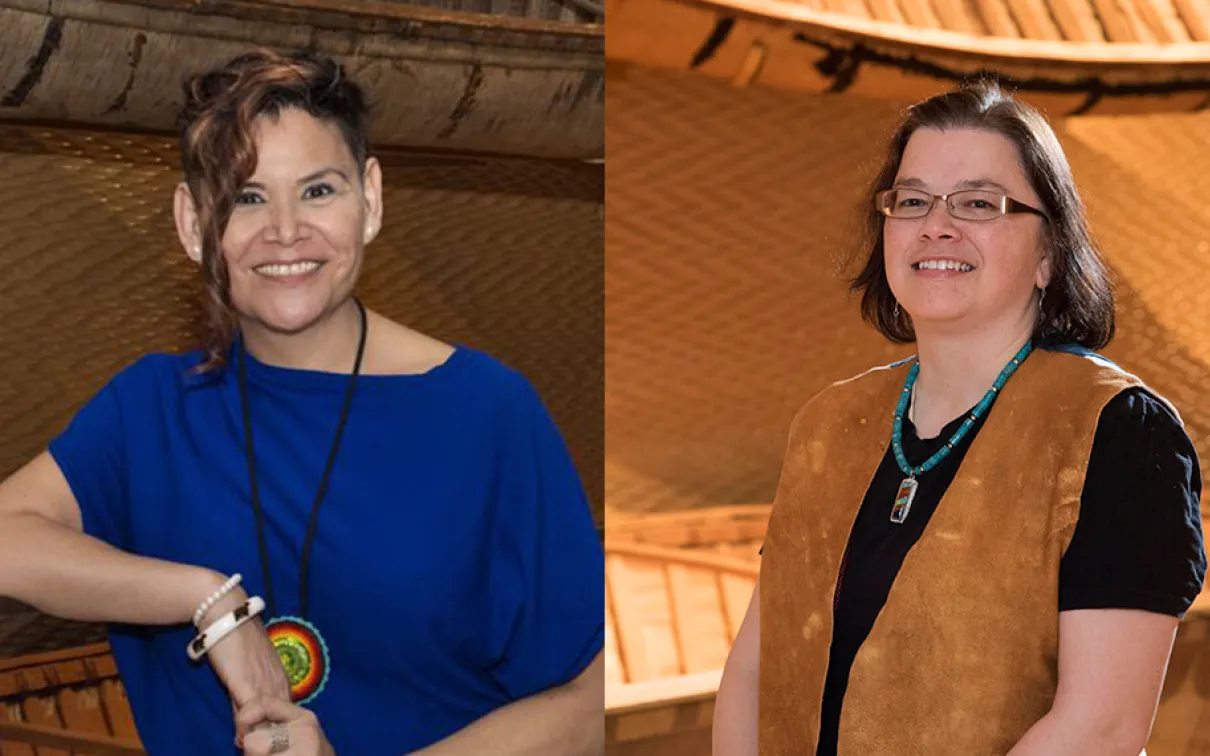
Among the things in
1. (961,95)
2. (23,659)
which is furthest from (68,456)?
(961,95)

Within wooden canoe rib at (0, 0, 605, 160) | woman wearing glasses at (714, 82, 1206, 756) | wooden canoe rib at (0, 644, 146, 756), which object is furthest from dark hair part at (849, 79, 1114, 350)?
wooden canoe rib at (0, 644, 146, 756)

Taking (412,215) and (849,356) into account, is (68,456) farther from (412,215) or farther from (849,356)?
(849,356)

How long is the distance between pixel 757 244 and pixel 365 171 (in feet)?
4.11

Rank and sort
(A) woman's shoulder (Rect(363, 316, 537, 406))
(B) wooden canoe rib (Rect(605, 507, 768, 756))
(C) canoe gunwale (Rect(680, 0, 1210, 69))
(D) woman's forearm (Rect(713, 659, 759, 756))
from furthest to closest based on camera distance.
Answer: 1. (B) wooden canoe rib (Rect(605, 507, 768, 756))
2. (C) canoe gunwale (Rect(680, 0, 1210, 69))
3. (D) woman's forearm (Rect(713, 659, 759, 756))
4. (A) woman's shoulder (Rect(363, 316, 537, 406))

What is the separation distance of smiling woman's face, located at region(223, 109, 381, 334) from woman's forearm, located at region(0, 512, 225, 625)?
0.22 m

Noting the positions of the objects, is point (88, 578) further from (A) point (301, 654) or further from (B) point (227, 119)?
(B) point (227, 119)

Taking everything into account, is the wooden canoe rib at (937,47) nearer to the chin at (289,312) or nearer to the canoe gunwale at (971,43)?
the canoe gunwale at (971,43)

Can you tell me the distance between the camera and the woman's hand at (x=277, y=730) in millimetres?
1219

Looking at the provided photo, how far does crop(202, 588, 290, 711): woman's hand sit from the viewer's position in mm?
1218

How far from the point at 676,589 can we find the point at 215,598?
129cm

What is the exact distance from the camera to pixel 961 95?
1497 mm

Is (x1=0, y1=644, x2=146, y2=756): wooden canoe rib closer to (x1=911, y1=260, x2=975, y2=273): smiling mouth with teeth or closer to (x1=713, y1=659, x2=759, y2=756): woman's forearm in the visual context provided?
(x1=713, y1=659, x2=759, y2=756): woman's forearm

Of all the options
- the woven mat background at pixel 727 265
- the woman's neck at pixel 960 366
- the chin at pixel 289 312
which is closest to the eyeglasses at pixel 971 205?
the woman's neck at pixel 960 366

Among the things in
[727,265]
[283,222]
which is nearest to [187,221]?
[283,222]
